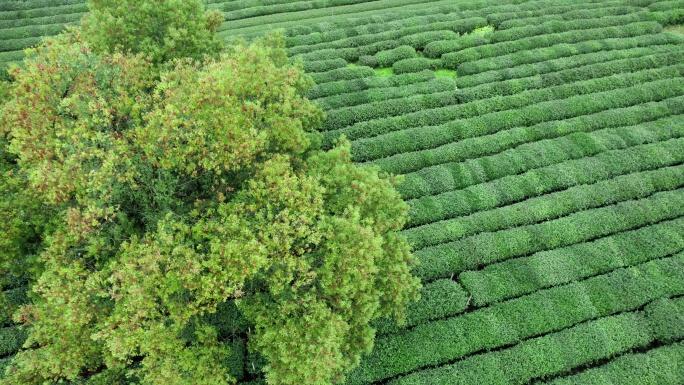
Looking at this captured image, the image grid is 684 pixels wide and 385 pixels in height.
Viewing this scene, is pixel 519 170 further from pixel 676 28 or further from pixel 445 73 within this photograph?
pixel 676 28

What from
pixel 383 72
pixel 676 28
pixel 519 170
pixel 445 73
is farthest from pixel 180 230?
pixel 676 28

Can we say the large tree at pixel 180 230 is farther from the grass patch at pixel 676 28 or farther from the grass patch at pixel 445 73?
the grass patch at pixel 676 28

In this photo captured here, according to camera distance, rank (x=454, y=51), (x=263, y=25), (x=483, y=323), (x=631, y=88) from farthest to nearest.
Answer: (x=263, y=25)
(x=454, y=51)
(x=631, y=88)
(x=483, y=323)

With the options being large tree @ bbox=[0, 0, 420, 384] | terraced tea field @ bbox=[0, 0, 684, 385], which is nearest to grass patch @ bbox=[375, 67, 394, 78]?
terraced tea field @ bbox=[0, 0, 684, 385]

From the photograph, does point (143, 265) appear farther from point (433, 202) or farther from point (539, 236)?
point (539, 236)

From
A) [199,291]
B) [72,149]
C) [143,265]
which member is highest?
[72,149]

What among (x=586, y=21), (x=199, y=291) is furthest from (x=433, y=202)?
(x=586, y=21)
